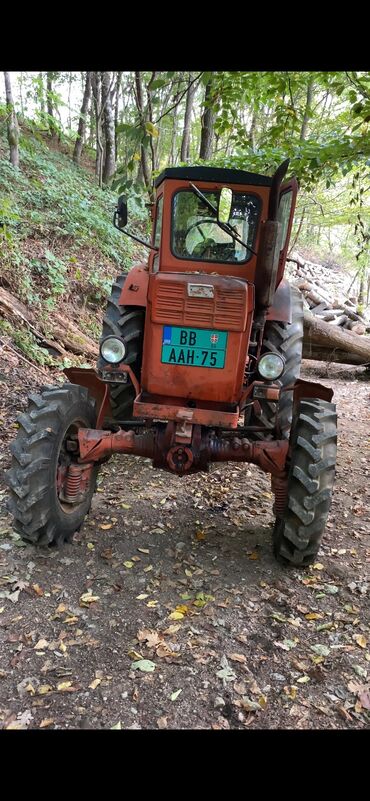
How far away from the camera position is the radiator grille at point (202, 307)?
11.6 ft

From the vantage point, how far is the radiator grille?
3533 mm

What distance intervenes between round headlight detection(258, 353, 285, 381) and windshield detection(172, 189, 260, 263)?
2.90 feet

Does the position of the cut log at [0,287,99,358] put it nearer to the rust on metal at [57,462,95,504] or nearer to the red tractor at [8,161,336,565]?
the red tractor at [8,161,336,565]

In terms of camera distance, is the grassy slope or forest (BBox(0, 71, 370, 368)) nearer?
forest (BBox(0, 71, 370, 368))

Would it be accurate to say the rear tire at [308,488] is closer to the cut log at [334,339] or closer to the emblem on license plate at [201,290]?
the emblem on license plate at [201,290]

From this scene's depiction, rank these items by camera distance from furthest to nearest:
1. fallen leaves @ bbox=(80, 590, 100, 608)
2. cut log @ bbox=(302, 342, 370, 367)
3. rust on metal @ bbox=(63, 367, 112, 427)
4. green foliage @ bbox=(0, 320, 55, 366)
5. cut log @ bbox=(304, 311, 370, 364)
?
1. cut log @ bbox=(302, 342, 370, 367)
2. cut log @ bbox=(304, 311, 370, 364)
3. green foliage @ bbox=(0, 320, 55, 366)
4. rust on metal @ bbox=(63, 367, 112, 427)
5. fallen leaves @ bbox=(80, 590, 100, 608)

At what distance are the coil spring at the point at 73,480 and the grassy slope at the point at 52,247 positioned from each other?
3117 mm

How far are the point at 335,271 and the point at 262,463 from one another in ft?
75.4

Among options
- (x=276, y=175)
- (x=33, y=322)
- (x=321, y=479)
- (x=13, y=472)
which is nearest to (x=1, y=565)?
(x=13, y=472)

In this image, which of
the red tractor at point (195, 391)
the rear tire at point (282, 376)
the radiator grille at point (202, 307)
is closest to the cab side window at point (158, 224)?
the red tractor at point (195, 391)

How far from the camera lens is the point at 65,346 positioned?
24.1 ft

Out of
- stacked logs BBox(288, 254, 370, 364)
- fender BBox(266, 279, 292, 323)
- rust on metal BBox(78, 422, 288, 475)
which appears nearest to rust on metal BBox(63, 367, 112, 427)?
rust on metal BBox(78, 422, 288, 475)

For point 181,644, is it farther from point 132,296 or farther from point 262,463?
point 132,296
